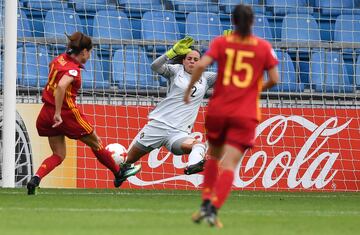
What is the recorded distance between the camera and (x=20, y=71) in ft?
51.6

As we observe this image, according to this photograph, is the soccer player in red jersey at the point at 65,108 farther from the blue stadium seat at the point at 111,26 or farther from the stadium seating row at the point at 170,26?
the blue stadium seat at the point at 111,26

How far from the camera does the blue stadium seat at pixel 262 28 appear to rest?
17.4 m

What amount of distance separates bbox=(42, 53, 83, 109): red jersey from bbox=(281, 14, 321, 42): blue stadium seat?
6.23 meters

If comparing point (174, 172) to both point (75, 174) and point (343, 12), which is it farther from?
point (343, 12)

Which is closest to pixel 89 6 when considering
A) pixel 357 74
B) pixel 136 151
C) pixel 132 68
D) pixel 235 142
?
pixel 132 68

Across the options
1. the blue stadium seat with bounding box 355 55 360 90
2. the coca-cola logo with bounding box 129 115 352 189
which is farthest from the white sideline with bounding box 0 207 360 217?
the blue stadium seat with bounding box 355 55 360 90

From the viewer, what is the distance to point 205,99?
16.0 m

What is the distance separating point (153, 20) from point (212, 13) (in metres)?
0.96

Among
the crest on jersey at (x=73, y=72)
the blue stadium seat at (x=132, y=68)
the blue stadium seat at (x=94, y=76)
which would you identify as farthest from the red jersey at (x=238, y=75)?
the blue stadium seat at (x=132, y=68)

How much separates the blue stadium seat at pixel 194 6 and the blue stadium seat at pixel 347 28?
6.55 ft

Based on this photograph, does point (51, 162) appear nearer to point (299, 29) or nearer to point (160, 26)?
point (160, 26)

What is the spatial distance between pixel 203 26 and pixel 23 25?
2.87 m

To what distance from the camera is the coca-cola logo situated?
1495 centimetres

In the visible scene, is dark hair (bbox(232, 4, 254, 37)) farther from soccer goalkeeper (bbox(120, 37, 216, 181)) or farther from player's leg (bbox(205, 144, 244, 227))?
soccer goalkeeper (bbox(120, 37, 216, 181))
